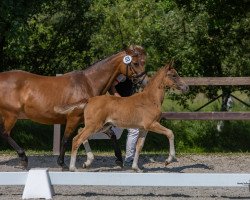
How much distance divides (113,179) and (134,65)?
3.21 m

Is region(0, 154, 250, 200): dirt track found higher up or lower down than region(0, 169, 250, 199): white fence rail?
lower down

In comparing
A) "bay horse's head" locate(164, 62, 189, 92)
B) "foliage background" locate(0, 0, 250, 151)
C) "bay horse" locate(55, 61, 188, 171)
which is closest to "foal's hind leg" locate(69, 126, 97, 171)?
"bay horse" locate(55, 61, 188, 171)

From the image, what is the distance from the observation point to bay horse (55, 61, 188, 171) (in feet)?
30.7

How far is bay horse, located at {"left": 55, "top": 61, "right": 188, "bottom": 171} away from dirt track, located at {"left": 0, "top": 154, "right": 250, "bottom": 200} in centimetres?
101

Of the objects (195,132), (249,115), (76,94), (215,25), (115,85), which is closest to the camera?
(76,94)

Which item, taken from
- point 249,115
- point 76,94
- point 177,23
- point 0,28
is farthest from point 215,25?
point 76,94

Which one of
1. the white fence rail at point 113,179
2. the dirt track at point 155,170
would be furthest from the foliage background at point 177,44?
the white fence rail at point 113,179

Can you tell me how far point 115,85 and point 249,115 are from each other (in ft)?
9.98

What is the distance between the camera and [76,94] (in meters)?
10.2

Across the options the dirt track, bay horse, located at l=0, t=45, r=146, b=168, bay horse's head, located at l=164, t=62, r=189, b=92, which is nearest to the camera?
→ the dirt track

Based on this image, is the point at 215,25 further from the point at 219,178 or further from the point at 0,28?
the point at 219,178

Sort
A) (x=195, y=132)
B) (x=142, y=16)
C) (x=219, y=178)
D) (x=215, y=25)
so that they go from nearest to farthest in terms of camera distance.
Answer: (x=219, y=178) → (x=215, y=25) → (x=195, y=132) → (x=142, y=16)

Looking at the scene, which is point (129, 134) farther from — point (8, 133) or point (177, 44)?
point (177, 44)

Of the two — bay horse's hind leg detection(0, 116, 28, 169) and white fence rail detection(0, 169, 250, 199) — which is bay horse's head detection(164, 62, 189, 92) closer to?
bay horse's hind leg detection(0, 116, 28, 169)
